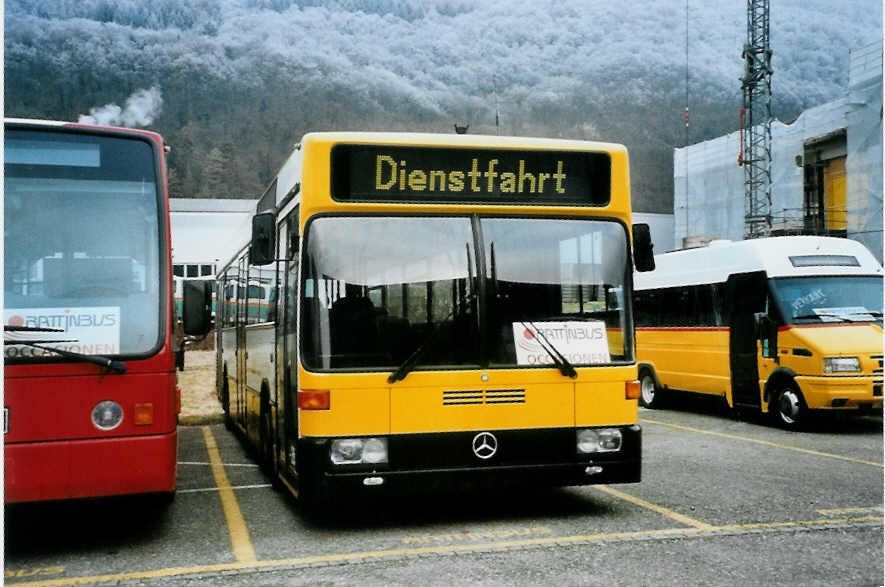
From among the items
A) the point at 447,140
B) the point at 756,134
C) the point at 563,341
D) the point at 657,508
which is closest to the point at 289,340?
the point at 447,140

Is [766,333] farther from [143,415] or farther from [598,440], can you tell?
[143,415]

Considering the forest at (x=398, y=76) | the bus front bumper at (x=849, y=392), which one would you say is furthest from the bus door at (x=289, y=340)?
the forest at (x=398, y=76)

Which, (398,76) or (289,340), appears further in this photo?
(398,76)

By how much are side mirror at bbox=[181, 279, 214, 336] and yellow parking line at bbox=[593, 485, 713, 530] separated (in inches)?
145

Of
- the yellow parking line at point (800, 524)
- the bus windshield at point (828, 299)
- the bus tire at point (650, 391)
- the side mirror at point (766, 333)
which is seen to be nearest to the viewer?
the yellow parking line at point (800, 524)

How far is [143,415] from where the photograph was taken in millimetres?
6219

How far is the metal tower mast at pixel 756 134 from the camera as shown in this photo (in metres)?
45.1

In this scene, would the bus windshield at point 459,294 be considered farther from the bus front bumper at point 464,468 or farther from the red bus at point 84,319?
the red bus at point 84,319

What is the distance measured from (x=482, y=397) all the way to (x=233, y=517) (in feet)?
7.65

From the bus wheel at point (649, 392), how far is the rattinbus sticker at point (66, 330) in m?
13.1

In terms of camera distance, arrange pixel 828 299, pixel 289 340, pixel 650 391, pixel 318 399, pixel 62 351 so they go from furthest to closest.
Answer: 1. pixel 650 391
2. pixel 828 299
3. pixel 289 340
4. pixel 318 399
5. pixel 62 351

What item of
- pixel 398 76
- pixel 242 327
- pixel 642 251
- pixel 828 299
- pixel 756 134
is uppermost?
pixel 398 76

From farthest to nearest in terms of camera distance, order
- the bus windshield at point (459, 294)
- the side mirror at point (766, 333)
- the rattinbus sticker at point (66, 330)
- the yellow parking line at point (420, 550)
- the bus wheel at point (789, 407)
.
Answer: the side mirror at point (766, 333)
the bus wheel at point (789, 407)
the bus windshield at point (459, 294)
the rattinbus sticker at point (66, 330)
the yellow parking line at point (420, 550)

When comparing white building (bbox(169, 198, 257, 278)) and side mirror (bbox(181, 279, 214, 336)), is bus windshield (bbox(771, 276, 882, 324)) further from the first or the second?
white building (bbox(169, 198, 257, 278))
